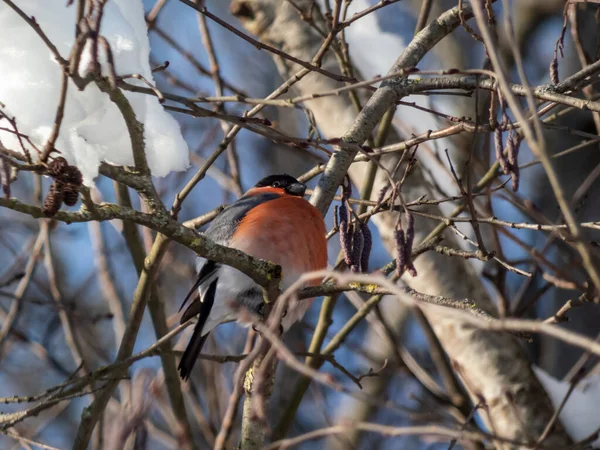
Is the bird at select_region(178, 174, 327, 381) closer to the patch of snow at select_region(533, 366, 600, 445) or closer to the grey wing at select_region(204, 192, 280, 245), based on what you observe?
the grey wing at select_region(204, 192, 280, 245)

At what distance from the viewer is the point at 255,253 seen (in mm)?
2969

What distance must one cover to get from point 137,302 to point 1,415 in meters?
0.68

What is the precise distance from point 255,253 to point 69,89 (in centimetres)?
134

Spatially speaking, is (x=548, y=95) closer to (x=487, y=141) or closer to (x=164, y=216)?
(x=164, y=216)

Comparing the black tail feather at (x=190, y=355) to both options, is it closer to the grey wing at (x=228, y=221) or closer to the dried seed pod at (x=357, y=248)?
the grey wing at (x=228, y=221)

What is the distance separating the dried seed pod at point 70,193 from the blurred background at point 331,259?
1.17 metres

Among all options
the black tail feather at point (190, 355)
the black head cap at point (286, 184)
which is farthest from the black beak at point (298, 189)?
the black tail feather at point (190, 355)

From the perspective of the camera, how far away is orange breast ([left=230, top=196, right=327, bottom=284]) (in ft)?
9.69

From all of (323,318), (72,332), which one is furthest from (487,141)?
(72,332)

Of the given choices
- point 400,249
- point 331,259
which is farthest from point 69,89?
point 331,259

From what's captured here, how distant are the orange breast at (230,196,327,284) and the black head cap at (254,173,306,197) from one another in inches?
8.6

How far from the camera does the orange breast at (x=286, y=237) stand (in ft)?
9.69

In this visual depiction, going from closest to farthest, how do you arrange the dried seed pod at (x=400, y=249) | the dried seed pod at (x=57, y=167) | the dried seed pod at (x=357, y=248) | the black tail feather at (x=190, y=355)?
1. the dried seed pod at (x=57, y=167)
2. the dried seed pod at (x=400, y=249)
3. the dried seed pod at (x=357, y=248)
4. the black tail feather at (x=190, y=355)

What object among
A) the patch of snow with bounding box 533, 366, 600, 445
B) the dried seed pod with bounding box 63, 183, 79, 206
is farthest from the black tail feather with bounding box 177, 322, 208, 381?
the patch of snow with bounding box 533, 366, 600, 445
